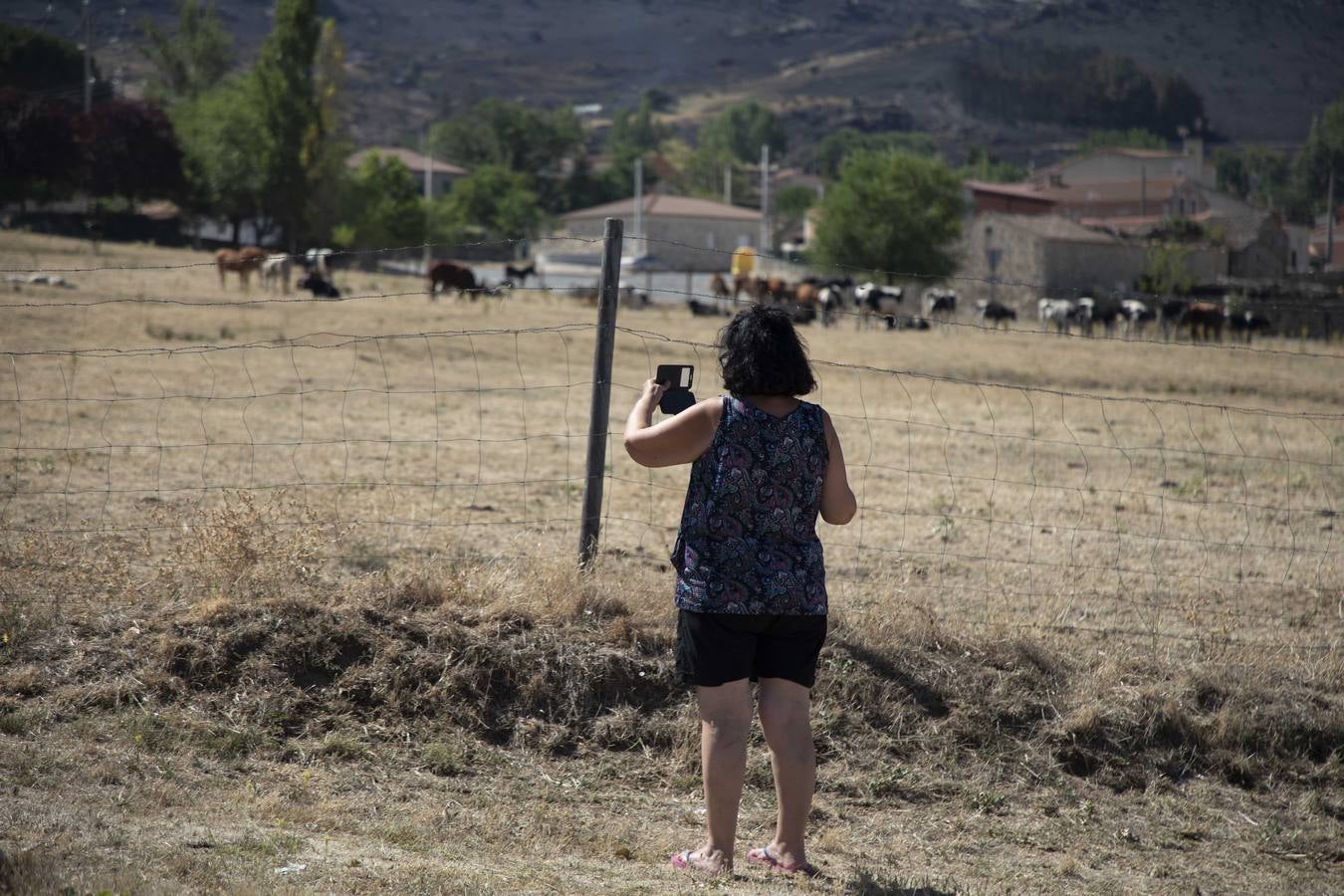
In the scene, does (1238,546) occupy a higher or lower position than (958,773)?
higher

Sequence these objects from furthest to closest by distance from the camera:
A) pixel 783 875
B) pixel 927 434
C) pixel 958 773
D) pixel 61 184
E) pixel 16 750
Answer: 1. pixel 61 184
2. pixel 927 434
3. pixel 958 773
4. pixel 16 750
5. pixel 783 875

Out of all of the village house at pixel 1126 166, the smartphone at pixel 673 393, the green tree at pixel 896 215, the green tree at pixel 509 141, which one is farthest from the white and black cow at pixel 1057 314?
the green tree at pixel 509 141

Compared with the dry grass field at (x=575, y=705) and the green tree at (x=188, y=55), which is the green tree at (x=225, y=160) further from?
the dry grass field at (x=575, y=705)

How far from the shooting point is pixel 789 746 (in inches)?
159

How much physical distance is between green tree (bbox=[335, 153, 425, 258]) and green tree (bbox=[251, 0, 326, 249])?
4436 millimetres

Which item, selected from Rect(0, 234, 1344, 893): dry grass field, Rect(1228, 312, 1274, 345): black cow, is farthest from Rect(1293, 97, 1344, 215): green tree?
Rect(0, 234, 1344, 893): dry grass field

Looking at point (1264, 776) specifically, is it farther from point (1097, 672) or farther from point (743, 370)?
point (743, 370)

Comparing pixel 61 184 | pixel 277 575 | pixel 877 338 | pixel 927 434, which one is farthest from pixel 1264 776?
pixel 61 184

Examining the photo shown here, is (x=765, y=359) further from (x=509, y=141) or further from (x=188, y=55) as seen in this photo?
(x=509, y=141)

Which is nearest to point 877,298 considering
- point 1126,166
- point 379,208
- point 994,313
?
point 994,313

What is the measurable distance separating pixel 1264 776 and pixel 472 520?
5222mm

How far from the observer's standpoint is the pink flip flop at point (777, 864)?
4.21 metres

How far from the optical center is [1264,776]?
5.72 metres

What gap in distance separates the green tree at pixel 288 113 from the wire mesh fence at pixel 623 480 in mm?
45742
